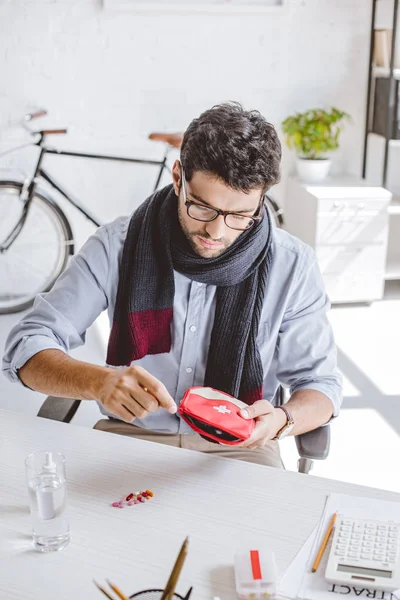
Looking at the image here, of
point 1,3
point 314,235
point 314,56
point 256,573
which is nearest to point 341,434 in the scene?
point 314,235

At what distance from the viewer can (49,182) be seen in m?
3.75

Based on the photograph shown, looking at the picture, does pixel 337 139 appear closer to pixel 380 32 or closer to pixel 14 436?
pixel 380 32

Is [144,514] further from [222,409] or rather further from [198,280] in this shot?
[198,280]

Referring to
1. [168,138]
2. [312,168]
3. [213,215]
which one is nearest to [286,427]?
[213,215]

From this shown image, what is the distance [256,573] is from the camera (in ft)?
3.53

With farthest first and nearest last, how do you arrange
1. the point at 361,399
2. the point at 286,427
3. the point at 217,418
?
1. the point at 361,399
2. the point at 286,427
3. the point at 217,418

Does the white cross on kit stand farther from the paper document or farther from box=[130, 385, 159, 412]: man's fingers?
the paper document

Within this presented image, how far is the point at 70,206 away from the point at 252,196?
8.63ft

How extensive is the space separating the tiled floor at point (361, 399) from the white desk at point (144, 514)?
1.31 meters

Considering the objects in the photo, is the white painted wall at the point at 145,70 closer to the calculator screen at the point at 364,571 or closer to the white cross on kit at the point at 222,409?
the white cross on kit at the point at 222,409

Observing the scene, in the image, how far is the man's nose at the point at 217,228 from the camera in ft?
5.03

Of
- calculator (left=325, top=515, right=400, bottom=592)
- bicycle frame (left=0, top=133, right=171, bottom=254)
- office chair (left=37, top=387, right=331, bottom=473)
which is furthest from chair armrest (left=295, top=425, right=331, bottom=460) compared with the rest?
bicycle frame (left=0, top=133, right=171, bottom=254)

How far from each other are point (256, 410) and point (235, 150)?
0.48 metres

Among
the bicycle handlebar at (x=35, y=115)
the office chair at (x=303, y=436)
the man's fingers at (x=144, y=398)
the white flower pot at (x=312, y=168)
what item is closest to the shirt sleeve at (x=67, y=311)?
the office chair at (x=303, y=436)
